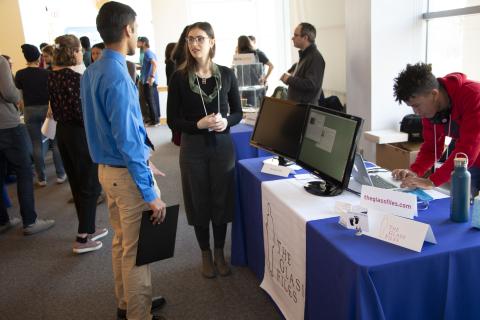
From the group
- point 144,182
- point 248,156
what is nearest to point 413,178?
point 144,182

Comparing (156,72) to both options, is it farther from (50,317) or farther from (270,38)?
(50,317)

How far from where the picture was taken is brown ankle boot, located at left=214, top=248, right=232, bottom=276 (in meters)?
2.41

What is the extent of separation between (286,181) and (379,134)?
190 centimetres

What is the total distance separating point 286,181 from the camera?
1957 millimetres

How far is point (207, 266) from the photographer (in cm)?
241

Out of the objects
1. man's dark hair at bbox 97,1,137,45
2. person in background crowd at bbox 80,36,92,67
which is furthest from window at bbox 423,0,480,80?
person in background crowd at bbox 80,36,92,67

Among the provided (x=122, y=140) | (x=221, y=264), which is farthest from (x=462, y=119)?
(x=221, y=264)

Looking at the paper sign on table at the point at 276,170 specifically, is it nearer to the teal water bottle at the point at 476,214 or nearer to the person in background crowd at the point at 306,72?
the teal water bottle at the point at 476,214

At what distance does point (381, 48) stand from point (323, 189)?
2211mm

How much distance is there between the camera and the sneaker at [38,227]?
127 inches

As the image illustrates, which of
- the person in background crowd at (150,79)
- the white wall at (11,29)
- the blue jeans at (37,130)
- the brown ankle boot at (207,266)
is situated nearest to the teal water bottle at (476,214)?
the brown ankle boot at (207,266)

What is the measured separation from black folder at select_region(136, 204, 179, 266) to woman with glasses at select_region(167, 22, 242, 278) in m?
0.41

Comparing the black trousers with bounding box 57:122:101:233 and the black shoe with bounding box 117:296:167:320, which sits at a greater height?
the black trousers with bounding box 57:122:101:233

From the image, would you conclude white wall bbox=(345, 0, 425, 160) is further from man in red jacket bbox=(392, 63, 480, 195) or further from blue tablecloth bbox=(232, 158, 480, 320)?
blue tablecloth bbox=(232, 158, 480, 320)
